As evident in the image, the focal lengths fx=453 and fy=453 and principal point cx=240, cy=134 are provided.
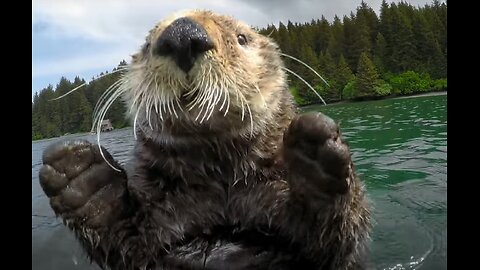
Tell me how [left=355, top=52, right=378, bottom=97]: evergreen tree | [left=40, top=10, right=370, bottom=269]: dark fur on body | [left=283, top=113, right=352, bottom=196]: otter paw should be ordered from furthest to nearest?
[left=355, top=52, right=378, bottom=97]: evergreen tree
[left=40, top=10, right=370, bottom=269]: dark fur on body
[left=283, top=113, right=352, bottom=196]: otter paw

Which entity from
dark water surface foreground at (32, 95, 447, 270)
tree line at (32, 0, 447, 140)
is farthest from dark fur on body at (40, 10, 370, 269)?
tree line at (32, 0, 447, 140)

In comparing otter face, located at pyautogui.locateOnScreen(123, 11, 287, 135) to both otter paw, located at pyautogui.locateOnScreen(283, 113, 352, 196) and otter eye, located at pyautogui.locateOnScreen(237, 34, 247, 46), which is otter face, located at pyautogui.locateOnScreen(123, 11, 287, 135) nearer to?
otter eye, located at pyautogui.locateOnScreen(237, 34, 247, 46)

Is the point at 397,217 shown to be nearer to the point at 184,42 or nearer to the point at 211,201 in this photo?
the point at 211,201

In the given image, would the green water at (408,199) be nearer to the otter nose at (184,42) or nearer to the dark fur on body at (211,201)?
the dark fur on body at (211,201)

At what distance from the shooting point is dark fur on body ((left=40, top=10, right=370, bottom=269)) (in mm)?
2391

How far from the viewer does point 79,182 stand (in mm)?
2430

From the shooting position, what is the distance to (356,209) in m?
2.62

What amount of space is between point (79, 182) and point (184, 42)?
98 centimetres

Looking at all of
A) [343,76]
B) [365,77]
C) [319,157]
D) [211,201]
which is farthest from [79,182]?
[365,77]

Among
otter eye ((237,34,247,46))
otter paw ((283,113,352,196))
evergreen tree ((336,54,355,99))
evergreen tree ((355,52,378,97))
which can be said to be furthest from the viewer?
evergreen tree ((336,54,355,99))

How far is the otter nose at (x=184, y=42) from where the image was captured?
2.08 m

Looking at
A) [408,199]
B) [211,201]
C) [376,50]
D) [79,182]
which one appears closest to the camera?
[79,182]
